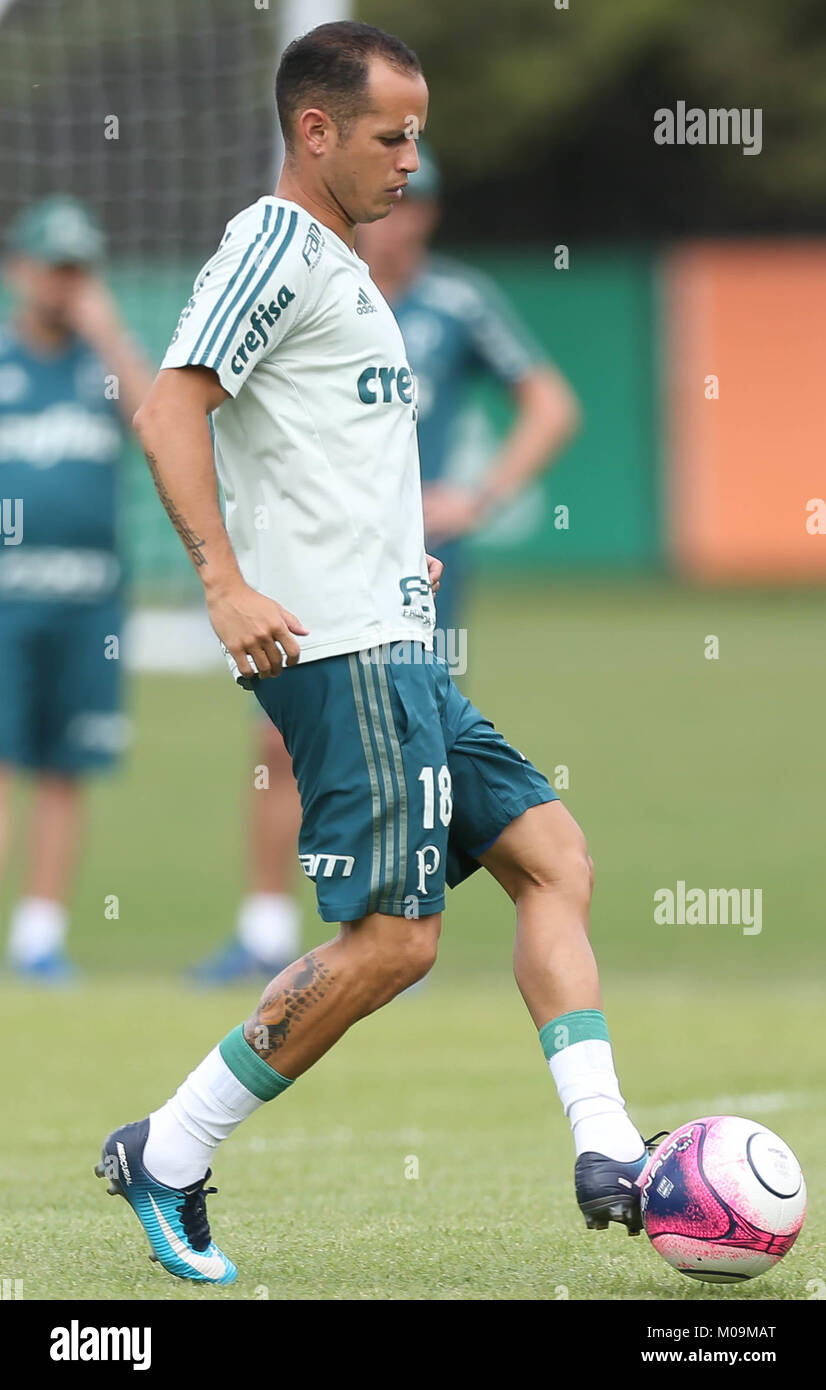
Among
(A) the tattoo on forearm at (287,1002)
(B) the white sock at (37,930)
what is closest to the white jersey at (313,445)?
(A) the tattoo on forearm at (287,1002)

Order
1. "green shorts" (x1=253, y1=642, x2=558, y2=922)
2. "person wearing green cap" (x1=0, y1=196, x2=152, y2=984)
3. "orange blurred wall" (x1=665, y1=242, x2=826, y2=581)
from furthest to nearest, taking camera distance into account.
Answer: "orange blurred wall" (x1=665, y1=242, x2=826, y2=581)
"person wearing green cap" (x1=0, y1=196, x2=152, y2=984)
"green shorts" (x1=253, y1=642, x2=558, y2=922)

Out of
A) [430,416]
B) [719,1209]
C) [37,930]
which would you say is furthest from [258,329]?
[37,930]

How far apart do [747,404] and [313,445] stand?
26.0 meters

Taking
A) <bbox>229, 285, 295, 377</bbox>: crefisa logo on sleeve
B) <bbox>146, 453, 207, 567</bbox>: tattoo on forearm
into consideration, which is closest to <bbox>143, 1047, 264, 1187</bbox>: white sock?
<bbox>146, 453, 207, 567</bbox>: tattoo on forearm

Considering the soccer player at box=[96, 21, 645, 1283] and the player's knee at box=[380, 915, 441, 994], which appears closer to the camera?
the soccer player at box=[96, 21, 645, 1283]

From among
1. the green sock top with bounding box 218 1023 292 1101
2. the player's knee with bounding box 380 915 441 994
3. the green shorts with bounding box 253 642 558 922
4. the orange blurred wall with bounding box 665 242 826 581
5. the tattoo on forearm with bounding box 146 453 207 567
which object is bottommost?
the green sock top with bounding box 218 1023 292 1101

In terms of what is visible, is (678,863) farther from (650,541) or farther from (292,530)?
(650,541)

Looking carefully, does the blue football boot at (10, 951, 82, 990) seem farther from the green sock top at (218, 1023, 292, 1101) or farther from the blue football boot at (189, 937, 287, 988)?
the green sock top at (218, 1023, 292, 1101)

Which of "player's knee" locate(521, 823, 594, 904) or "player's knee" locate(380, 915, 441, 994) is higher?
"player's knee" locate(521, 823, 594, 904)

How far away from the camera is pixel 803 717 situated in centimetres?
1703

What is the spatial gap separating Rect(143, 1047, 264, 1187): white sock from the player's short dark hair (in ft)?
6.19

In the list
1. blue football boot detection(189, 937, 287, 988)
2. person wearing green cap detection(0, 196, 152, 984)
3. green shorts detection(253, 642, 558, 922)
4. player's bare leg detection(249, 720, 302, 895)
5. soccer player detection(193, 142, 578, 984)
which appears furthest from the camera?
person wearing green cap detection(0, 196, 152, 984)

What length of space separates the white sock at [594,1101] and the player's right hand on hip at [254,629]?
972 mm

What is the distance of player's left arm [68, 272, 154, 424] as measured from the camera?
9.14 metres
